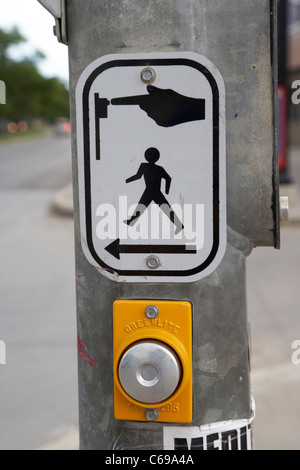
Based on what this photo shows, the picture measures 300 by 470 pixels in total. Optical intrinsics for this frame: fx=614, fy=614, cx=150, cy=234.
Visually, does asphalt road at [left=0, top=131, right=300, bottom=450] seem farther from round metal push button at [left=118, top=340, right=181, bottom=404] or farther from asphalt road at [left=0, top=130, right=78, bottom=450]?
round metal push button at [left=118, top=340, right=181, bottom=404]

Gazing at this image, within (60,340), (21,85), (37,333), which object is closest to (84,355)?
(60,340)

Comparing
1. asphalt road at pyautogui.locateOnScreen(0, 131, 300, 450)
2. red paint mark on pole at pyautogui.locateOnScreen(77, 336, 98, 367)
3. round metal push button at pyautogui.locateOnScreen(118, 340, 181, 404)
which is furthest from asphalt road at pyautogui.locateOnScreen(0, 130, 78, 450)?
round metal push button at pyautogui.locateOnScreen(118, 340, 181, 404)

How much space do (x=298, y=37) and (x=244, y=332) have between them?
89.8 ft

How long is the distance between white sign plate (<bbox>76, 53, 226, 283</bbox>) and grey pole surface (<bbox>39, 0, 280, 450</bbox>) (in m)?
0.03

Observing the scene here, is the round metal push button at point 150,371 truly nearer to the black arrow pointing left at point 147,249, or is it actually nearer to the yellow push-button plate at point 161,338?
the yellow push-button plate at point 161,338

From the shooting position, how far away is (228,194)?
1.25 m

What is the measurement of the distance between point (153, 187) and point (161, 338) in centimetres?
30

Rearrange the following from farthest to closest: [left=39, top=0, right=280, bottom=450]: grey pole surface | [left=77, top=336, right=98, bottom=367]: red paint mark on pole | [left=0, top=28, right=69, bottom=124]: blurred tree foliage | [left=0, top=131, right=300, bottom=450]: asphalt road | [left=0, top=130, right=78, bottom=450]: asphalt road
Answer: [left=0, top=28, right=69, bottom=124]: blurred tree foliage < [left=0, top=130, right=78, bottom=450]: asphalt road < [left=0, top=131, right=300, bottom=450]: asphalt road < [left=77, top=336, right=98, bottom=367]: red paint mark on pole < [left=39, top=0, right=280, bottom=450]: grey pole surface

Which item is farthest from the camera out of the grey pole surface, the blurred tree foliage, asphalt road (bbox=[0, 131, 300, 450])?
the blurred tree foliage

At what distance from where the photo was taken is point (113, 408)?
134 centimetres

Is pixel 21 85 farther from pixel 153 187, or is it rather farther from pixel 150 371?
pixel 150 371

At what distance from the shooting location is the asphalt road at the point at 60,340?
370 centimetres

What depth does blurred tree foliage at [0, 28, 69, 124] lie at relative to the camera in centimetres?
7181
